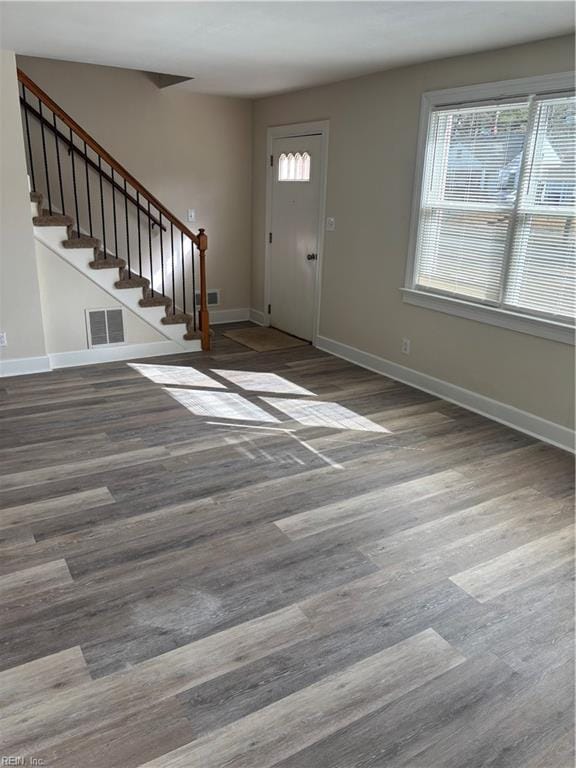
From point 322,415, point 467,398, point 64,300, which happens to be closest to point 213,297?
point 64,300

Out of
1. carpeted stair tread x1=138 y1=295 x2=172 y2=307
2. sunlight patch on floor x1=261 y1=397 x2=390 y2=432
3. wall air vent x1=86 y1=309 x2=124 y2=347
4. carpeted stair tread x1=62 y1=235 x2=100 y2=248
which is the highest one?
carpeted stair tread x1=62 y1=235 x2=100 y2=248

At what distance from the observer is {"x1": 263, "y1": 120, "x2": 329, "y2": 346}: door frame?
5300 millimetres

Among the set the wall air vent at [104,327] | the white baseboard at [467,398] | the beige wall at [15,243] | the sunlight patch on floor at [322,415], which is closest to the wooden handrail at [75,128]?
the beige wall at [15,243]

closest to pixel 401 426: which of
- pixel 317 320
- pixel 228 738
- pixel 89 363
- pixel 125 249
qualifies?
pixel 317 320

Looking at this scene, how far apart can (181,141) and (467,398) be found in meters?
4.01

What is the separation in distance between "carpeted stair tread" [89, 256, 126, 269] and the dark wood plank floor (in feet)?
4.71

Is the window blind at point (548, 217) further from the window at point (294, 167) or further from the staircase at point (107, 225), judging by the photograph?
the staircase at point (107, 225)

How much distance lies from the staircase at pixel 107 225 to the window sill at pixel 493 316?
2176 millimetres

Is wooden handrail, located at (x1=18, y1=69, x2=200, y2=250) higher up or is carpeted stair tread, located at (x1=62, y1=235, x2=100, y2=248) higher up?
wooden handrail, located at (x1=18, y1=69, x2=200, y2=250)

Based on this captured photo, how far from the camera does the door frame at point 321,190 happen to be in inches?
209

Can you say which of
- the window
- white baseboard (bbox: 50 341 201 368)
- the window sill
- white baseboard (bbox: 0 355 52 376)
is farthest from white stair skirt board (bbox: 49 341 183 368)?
the window sill

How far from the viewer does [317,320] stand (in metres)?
5.76

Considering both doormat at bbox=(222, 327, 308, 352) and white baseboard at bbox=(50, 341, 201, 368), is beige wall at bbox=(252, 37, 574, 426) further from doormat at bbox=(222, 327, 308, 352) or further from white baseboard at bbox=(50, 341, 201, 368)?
white baseboard at bbox=(50, 341, 201, 368)

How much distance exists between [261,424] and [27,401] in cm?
178
